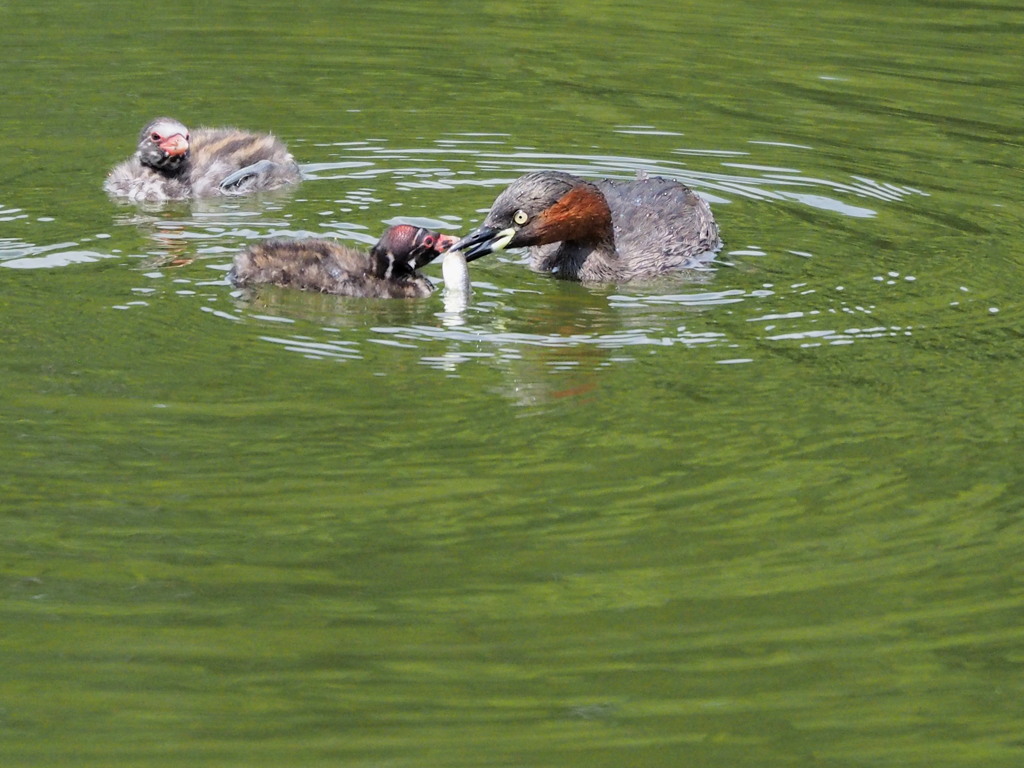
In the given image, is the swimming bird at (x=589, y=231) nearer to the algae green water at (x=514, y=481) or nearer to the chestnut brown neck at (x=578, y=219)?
the chestnut brown neck at (x=578, y=219)

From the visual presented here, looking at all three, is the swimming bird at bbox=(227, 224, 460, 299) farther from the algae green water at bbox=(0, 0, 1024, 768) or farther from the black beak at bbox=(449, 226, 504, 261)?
the black beak at bbox=(449, 226, 504, 261)

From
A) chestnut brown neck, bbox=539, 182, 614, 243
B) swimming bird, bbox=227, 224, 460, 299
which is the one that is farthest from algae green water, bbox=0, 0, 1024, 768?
chestnut brown neck, bbox=539, 182, 614, 243

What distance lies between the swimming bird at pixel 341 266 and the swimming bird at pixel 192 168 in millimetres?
2075

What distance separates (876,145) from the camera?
11.6 m

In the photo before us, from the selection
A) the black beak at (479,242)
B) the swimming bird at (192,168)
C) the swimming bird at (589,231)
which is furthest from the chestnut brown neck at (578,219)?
the swimming bird at (192,168)

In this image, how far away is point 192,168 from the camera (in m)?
10.4

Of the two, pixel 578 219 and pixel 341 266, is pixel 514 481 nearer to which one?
pixel 341 266

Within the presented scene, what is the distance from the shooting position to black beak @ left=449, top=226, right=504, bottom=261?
8.48 metres

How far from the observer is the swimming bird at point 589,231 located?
8.73 m

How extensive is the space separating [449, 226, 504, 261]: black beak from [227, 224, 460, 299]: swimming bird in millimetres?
262

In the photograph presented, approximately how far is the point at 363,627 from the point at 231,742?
652 mm

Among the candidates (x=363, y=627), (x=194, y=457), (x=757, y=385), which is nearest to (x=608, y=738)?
(x=363, y=627)

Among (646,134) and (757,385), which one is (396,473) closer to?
(757,385)

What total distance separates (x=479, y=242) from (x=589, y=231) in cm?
61
